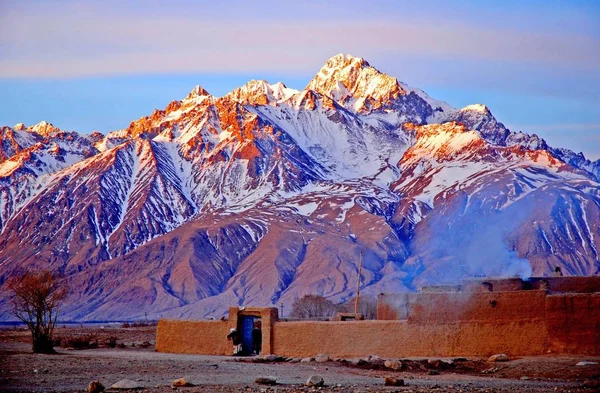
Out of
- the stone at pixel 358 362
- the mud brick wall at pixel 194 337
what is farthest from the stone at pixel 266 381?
the mud brick wall at pixel 194 337

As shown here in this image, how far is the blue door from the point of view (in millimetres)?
47812

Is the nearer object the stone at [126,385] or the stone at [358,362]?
the stone at [126,385]

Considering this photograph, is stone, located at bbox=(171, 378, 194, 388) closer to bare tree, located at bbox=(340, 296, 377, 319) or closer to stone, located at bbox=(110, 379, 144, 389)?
stone, located at bbox=(110, 379, 144, 389)

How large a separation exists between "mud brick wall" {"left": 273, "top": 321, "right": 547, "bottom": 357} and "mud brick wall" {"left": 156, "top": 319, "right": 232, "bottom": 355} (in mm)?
3433

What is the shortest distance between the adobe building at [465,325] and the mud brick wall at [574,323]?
1.3 inches

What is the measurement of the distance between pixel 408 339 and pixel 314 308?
59.6 metres

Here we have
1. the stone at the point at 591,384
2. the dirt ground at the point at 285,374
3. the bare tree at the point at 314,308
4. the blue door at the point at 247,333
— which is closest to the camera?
the dirt ground at the point at 285,374

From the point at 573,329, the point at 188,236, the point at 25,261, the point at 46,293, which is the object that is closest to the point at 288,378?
the point at 573,329

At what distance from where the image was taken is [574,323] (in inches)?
1479

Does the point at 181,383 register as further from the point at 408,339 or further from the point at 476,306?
the point at 476,306

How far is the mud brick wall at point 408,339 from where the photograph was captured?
38.8m

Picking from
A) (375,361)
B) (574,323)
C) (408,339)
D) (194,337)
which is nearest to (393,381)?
(375,361)

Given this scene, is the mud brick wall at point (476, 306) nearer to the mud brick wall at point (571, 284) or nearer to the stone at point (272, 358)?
the mud brick wall at point (571, 284)

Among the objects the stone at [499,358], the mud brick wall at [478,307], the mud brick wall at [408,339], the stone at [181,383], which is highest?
the mud brick wall at [478,307]
